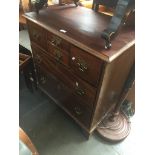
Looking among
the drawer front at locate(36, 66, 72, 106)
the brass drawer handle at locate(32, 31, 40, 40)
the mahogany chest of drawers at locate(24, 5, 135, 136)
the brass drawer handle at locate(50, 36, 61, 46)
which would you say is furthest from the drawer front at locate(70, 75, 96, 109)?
the brass drawer handle at locate(32, 31, 40, 40)

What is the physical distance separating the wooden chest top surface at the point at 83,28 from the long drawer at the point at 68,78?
0.24m

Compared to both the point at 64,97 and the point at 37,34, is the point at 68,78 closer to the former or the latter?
the point at 64,97

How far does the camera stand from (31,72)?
1.52 meters

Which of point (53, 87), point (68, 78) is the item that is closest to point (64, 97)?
point (53, 87)

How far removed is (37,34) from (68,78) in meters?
0.37

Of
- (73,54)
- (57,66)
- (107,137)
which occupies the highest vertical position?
(73,54)

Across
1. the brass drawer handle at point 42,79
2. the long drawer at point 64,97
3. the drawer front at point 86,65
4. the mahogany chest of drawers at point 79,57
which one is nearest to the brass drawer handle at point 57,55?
the mahogany chest of drawers at point 79,57

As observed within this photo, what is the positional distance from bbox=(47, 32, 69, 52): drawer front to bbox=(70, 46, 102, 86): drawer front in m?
0.06

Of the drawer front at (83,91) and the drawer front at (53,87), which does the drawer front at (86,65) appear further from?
the drawer front at (53,87)

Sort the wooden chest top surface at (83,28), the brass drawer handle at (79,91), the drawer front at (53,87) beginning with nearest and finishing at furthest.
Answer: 1. the wooden chest top surface at (83,28)
2. the brass drawer handle at (79,91)
3. the drawer front at (53,87)

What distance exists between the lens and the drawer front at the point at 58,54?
974 millimetres
